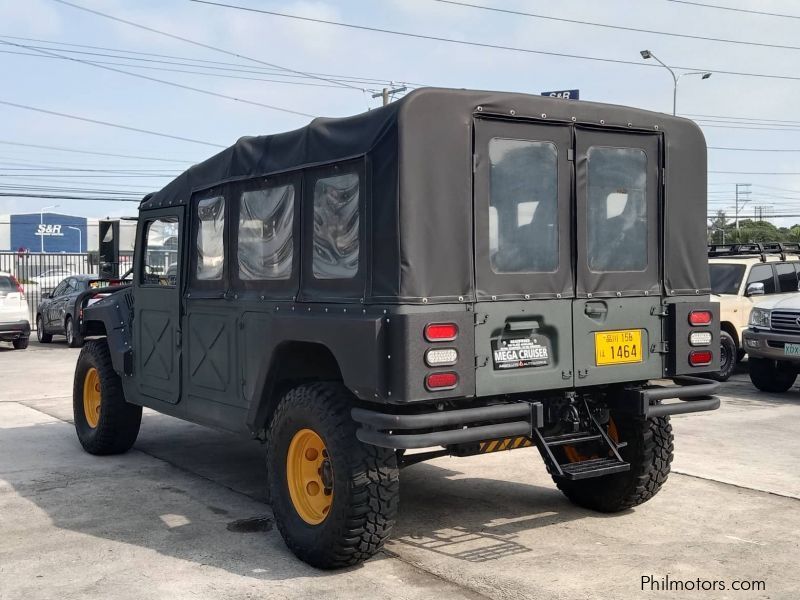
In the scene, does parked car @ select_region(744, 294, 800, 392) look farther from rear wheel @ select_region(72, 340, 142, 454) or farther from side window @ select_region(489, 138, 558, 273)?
rear wheel @ select_region(72, 340, 142, 454)

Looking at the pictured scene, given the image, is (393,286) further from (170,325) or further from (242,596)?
(170,325)

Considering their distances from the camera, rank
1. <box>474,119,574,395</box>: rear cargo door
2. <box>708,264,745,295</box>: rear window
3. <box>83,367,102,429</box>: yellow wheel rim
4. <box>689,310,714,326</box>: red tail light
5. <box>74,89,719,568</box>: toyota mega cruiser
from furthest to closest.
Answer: <box>708,264,745,295</box>: rear window, <box>83,367,102,429</box>: yellow wheel rim, <box>689,310,714,326</box>: red tail light, <box>474,119,574,395</box>: rear cargo door, <box>74,89,719,568</box>: toyota mega cruiser

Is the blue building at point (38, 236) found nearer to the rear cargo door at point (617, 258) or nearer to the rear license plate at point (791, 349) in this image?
the rear license plate at point (791, 349)

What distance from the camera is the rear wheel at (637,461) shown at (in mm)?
5941

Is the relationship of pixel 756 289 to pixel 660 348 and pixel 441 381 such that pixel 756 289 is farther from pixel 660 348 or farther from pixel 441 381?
pixel 441 381

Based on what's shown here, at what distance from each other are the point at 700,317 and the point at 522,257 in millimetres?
1433

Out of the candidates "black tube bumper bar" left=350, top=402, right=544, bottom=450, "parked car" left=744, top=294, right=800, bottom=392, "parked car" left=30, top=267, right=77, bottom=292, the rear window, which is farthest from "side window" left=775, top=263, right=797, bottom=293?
"parked car" left=30, top=267, right=77, bottom=292

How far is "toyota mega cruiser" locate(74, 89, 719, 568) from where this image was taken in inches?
190

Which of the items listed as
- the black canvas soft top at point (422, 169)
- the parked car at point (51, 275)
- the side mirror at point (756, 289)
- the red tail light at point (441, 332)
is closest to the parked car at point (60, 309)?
the parked car at point (51, 275)

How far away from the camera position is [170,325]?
280 inches

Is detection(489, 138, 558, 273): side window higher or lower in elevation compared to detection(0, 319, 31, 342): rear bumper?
higher

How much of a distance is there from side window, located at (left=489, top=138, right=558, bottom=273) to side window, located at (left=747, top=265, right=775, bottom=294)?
33.4 feet

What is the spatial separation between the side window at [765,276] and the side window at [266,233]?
10.6 metres

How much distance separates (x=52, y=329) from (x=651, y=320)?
716 inches
